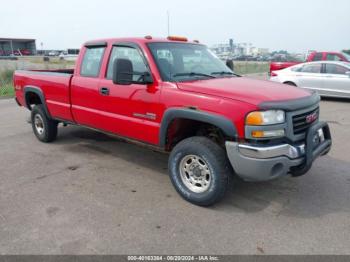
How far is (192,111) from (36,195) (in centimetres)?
215

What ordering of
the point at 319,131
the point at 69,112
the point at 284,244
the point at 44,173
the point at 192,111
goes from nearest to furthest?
the point at 284,244 → the point at 192,111 → the point at 319,131 → the point at 44,173 → the point at 69,112

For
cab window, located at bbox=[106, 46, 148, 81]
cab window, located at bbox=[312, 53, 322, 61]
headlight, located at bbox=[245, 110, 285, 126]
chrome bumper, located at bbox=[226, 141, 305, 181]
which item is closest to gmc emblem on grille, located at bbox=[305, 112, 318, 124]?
chrome bumper, located at bbox=[226, 141, 305, 181]

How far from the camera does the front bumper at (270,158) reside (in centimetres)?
318

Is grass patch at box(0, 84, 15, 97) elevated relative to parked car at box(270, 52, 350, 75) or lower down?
lower down

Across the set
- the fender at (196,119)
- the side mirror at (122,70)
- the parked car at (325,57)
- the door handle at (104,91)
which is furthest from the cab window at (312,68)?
the side mirror at (122,70)

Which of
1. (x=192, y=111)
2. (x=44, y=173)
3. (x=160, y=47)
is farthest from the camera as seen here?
(x=44, y=173)

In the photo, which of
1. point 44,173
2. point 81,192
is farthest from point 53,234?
point 44,173

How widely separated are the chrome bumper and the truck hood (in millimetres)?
462

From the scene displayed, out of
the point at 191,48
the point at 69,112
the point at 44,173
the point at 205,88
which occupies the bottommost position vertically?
the point at 44,173

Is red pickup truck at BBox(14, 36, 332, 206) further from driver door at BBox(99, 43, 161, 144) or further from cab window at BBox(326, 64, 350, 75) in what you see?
cab window at BBox(326, 64, 350, 75)

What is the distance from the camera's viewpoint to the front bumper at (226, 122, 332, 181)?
3182 mm

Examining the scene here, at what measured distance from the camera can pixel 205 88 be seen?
358 cm

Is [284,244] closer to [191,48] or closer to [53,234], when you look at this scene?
[53,234]

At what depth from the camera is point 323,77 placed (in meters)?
11.0
